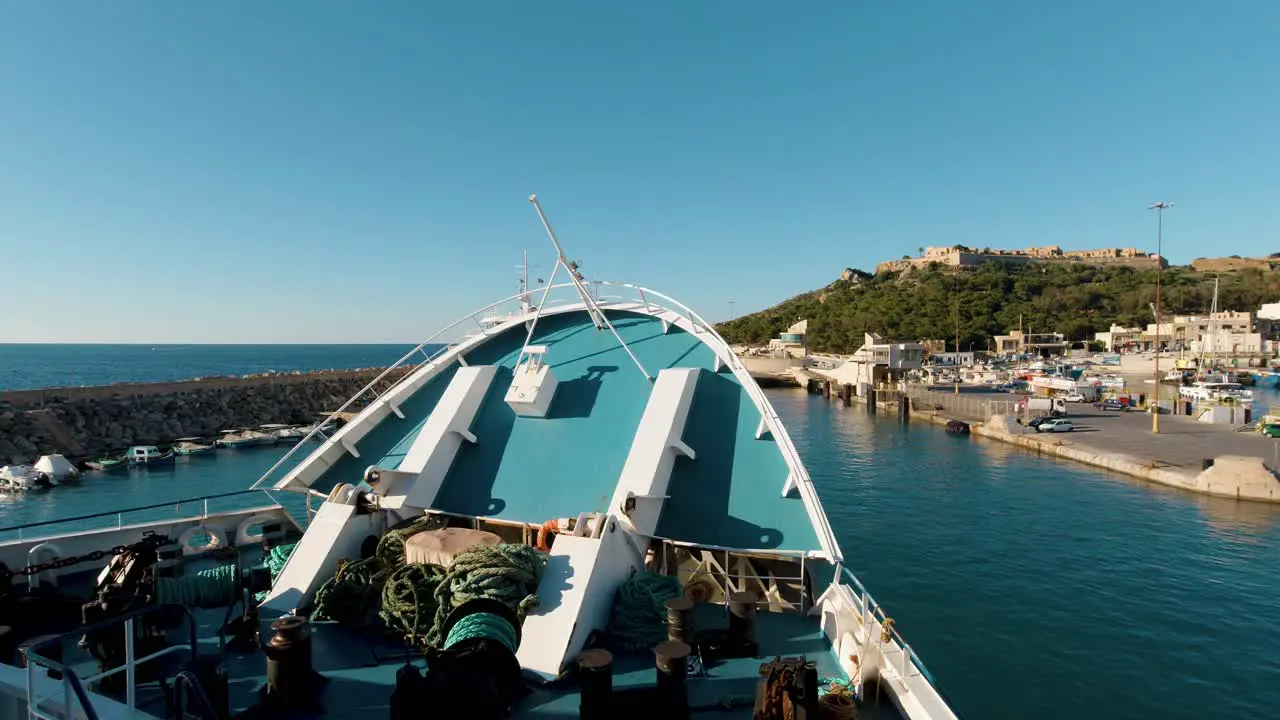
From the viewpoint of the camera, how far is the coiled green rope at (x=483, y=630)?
23.5 feet

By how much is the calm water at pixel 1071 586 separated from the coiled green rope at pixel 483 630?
9769 mm

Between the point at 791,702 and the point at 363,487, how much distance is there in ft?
27.0

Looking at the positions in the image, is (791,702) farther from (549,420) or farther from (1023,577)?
(1023,577)

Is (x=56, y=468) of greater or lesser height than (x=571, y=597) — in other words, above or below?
below

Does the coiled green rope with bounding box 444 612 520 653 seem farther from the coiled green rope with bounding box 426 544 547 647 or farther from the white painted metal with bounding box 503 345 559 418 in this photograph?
the white painted metal with bounding box 503 345 559 418

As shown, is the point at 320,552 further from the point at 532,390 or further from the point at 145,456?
Answer: the point at 145,456

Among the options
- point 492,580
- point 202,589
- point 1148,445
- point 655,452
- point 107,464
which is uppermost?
point 655,452

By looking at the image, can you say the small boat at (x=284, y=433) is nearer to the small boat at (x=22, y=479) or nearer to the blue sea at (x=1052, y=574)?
the blue sea at (x=1052, y=574)

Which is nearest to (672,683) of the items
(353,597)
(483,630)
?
(483,630)

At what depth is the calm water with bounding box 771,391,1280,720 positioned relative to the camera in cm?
1345

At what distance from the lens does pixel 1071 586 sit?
1877cm

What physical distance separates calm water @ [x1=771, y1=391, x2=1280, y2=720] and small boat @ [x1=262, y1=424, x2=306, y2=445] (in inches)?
1546

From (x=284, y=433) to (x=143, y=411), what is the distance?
36.6 feet

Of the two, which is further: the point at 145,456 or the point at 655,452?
the point at 145,456
